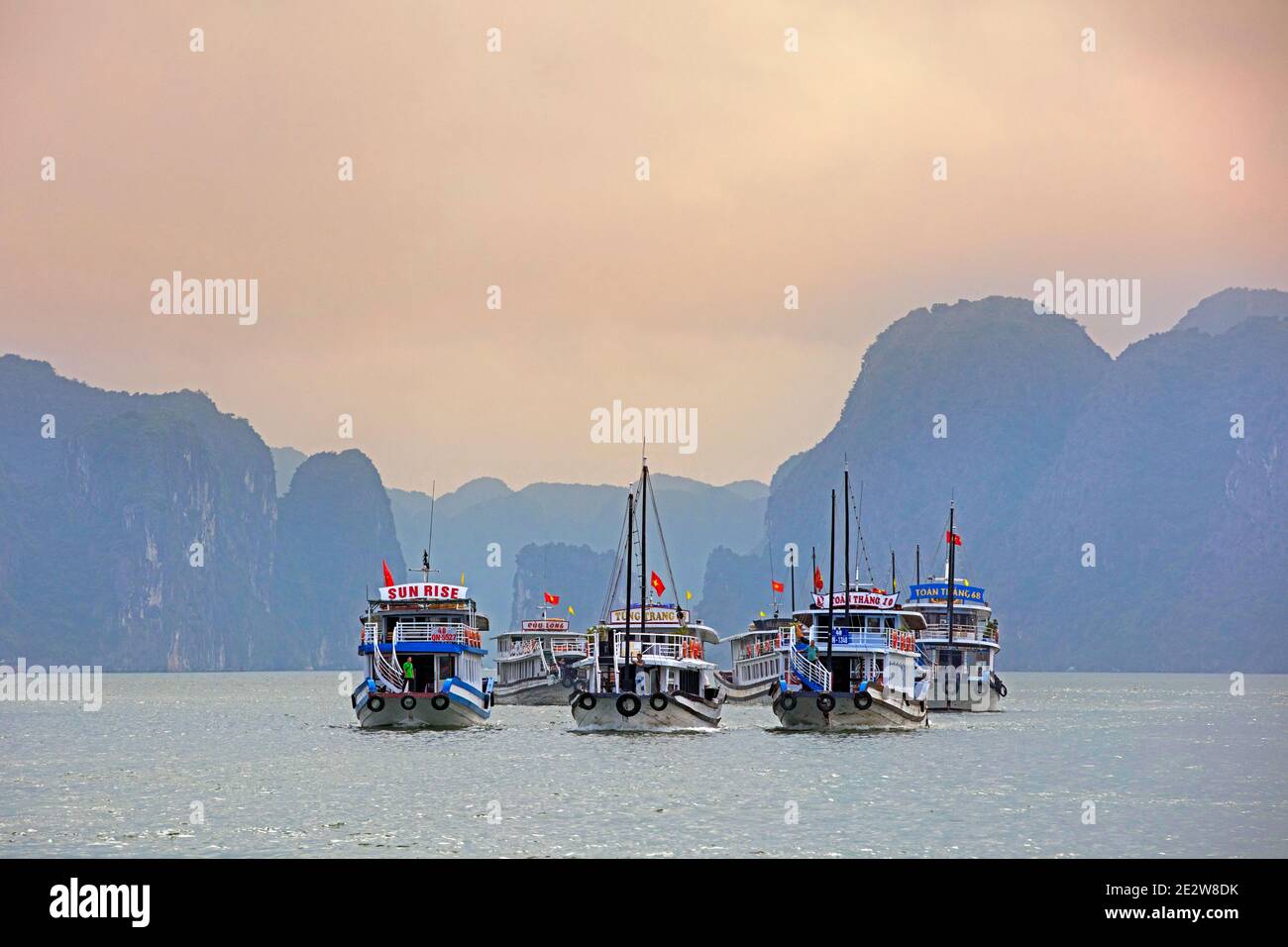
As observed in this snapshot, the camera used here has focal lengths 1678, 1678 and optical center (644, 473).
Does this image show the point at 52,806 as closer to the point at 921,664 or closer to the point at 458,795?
the point at 458,795

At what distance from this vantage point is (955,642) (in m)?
130

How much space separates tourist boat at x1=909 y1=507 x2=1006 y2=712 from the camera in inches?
5143

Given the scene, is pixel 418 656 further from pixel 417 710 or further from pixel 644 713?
pixel 644 713

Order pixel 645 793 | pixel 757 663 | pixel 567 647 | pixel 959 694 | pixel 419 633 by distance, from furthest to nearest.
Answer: pixel 567 647, pixel 757 663, pixel 959 694, pixel 419 633, pixel 645 793

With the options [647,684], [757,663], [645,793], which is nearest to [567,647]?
[757,663]

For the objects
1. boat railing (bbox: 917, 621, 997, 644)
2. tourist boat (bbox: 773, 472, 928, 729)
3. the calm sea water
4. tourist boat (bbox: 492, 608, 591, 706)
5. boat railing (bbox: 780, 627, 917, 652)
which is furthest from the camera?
tourist boat (bbox: 492, 608, 591, 706)

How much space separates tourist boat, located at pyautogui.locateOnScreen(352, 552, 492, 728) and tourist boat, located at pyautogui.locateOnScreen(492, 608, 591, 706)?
2565 inches

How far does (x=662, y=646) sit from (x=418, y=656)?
14.0 metres

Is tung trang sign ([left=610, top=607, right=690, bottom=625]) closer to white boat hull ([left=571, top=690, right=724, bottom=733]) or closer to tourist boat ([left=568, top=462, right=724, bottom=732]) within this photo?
tourist boat ([left=568, top=462, right=724, bottom=732])

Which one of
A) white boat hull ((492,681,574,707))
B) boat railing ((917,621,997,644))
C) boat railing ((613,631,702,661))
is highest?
boat railing ((613,631,702,661))

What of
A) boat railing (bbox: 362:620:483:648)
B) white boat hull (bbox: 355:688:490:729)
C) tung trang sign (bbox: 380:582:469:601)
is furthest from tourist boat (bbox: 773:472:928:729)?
tung trang sign (bbox: 380:582:469:601)

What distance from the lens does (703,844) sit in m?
48.6

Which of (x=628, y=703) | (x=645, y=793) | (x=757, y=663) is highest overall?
(x=628, y=703)
